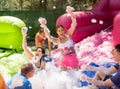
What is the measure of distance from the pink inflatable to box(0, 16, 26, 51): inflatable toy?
1.39 m

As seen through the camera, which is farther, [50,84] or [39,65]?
[39,65]

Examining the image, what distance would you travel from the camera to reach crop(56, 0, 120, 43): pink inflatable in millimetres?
6238

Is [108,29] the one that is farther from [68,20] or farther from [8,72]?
[8,72]

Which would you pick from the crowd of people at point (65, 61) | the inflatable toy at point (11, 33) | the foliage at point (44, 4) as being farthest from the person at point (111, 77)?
the foliage at point (44, 4)

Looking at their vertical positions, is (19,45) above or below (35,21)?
above

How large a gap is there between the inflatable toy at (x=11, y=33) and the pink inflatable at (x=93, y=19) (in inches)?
54.5

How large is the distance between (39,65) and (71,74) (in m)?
0.52

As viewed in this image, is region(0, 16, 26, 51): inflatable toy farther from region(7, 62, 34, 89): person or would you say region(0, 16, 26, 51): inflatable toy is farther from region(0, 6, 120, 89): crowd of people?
region(7, 62, 34, 89): person

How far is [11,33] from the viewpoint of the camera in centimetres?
741

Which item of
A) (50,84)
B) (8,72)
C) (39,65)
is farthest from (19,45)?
(50,84)

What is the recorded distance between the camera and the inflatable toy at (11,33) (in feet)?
24.2

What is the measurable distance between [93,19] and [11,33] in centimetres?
201

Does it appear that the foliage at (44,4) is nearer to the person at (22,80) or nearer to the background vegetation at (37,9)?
the background vegetation at (37,9)

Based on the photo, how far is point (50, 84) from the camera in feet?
13.7
